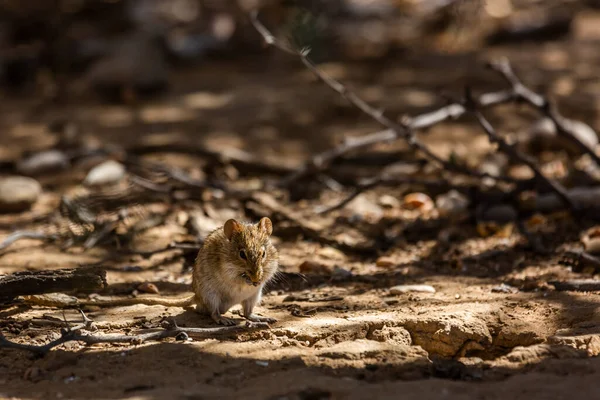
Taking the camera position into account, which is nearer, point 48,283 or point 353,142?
point 48,283

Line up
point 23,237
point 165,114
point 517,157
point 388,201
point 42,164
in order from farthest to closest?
point 165,114 → point 42,164 → point 388,201 → point 517,157 → point 23,237

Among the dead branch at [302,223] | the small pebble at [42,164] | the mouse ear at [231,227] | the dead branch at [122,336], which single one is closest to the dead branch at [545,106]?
the dead branch at [302,223]

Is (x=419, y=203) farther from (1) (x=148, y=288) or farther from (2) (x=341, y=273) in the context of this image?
(1) (x=148, y=288)

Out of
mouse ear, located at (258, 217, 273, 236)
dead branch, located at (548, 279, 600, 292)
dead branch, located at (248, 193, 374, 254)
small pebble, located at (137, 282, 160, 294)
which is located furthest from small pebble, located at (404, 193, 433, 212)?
small pebble, located at (137, 282, 160, 294)

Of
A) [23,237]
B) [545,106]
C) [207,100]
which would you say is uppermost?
[207,100]

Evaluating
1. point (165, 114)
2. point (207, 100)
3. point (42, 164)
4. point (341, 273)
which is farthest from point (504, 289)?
point (207, 100)

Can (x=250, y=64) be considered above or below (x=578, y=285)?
above

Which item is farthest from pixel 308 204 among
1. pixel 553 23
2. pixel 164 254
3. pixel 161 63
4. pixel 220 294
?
pixel 553 23

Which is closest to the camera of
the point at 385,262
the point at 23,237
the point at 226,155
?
the point at 385,262
